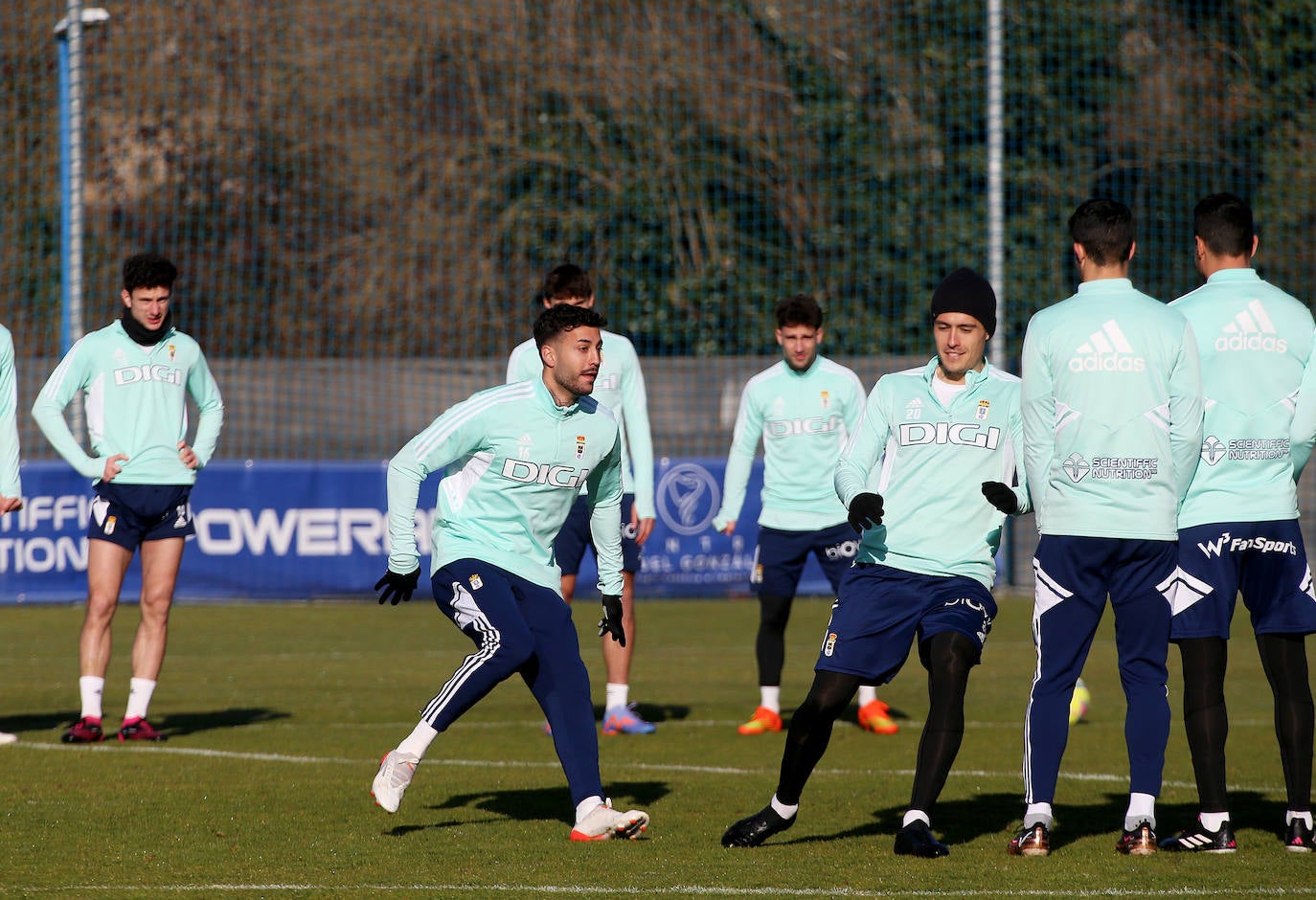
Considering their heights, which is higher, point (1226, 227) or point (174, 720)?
point (1226, 227)

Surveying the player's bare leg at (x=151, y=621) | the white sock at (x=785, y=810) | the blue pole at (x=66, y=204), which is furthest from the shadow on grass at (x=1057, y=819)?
the blue pole at (x=66, y=204)

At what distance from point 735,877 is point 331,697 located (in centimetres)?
553

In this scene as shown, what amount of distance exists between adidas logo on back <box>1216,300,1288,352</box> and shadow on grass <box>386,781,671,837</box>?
294 cm

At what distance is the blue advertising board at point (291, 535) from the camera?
15719mm

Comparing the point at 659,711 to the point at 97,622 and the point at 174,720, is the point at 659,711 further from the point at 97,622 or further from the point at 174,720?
the point at 97,622

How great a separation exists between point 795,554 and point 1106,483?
4.16 metres

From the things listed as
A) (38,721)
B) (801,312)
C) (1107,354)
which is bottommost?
(38,721)

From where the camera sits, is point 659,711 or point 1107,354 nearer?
point 1107,354

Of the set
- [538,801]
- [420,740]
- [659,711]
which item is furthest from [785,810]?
[659,711]

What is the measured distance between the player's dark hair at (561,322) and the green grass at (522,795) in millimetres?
1847

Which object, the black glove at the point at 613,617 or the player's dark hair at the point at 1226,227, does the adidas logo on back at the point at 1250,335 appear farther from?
the black glove at the point at 613,617

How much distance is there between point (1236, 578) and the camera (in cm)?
596

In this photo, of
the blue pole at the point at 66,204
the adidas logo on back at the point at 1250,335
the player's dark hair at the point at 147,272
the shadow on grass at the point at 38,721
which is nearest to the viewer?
the adidas logo on back at the point at 1250,335

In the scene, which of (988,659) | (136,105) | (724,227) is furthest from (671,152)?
(988,659)
